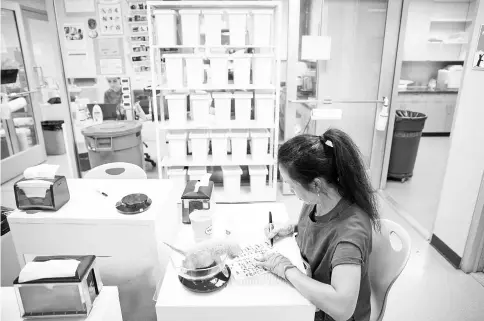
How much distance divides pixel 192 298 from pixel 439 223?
228 cm

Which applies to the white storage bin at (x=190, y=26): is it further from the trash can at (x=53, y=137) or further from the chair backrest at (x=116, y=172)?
the trash can at (x=53, y=137)

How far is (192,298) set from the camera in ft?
3.75

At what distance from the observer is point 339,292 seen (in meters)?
1.06

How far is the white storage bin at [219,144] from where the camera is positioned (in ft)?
10.8

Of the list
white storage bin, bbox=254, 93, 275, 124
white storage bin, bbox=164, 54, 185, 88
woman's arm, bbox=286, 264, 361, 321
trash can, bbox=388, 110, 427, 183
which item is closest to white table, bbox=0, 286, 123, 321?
woman's arm, bbox=286, 264, 361, 321

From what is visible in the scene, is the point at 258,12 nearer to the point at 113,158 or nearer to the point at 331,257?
the point at 113,158

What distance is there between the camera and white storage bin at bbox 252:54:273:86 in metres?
3.11

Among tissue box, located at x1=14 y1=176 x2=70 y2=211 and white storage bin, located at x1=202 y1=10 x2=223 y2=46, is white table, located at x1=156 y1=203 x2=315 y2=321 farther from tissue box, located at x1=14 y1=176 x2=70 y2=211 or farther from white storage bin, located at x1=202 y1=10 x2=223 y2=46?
white storage bin, located at x1=202 y1=10 x2=223 y2=46

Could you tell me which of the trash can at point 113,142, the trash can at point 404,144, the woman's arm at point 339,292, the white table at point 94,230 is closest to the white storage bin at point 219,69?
the trash can at point 113,142

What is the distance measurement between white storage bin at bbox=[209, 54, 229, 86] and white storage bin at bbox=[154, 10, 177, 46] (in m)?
0.41

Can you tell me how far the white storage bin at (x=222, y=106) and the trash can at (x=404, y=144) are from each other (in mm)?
1959

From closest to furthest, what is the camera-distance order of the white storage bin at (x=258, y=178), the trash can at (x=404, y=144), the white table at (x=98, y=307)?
the white table at (x=98, y=307)
the white storage bin at (x=258, y=178)
the trash can at (x=404, y=144)

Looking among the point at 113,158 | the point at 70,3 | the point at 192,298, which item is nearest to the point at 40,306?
the point at 192,298

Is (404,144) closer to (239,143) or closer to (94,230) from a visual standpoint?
(239,143)
